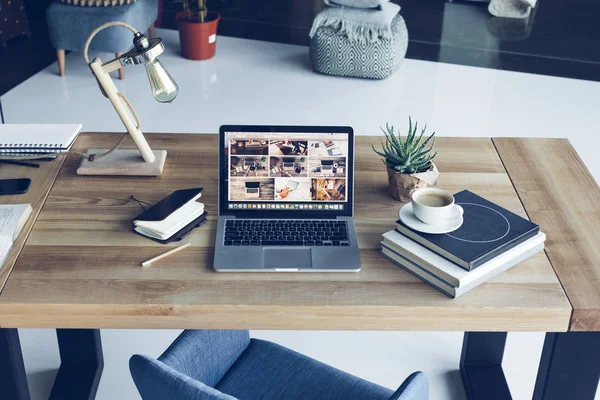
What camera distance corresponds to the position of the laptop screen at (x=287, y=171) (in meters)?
1.88

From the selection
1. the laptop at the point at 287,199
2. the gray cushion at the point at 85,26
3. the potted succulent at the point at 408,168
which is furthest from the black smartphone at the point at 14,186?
the gray cushion at the point at 85,26

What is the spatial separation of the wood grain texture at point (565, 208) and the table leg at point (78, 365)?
1.38m

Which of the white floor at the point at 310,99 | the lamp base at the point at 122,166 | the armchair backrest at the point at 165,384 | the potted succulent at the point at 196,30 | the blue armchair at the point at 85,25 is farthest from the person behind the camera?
the potted succulent at the point at 196,30

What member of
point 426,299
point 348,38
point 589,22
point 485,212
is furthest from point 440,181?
point 589,22

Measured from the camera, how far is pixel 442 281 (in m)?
1.64

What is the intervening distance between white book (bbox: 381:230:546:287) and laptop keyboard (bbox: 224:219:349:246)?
13cm

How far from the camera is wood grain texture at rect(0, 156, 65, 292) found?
69.4 inches

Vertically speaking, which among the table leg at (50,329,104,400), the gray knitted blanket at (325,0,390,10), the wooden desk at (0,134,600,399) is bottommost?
the table leg at (50,329,104,400)

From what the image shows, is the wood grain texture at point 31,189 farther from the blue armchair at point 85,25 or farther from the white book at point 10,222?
the blue armchair at point 85,25

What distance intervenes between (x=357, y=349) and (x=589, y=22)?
10.3ft

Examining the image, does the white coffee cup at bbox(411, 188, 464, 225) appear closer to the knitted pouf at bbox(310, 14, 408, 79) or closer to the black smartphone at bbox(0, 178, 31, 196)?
the black smartphone at bbox(0, 178, 31, 196)

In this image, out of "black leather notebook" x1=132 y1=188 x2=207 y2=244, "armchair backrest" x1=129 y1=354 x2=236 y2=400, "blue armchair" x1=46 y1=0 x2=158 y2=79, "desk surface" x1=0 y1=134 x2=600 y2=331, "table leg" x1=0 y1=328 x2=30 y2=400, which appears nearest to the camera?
"armchair backrest" x1=129 y1=354 x2=236 y2=400

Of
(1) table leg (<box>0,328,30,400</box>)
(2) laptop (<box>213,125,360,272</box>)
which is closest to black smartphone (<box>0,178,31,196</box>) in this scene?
(1) table leg (<box>0,328,30,400</box>)

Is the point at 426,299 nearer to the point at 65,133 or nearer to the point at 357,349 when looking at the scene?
the point at 357,349
